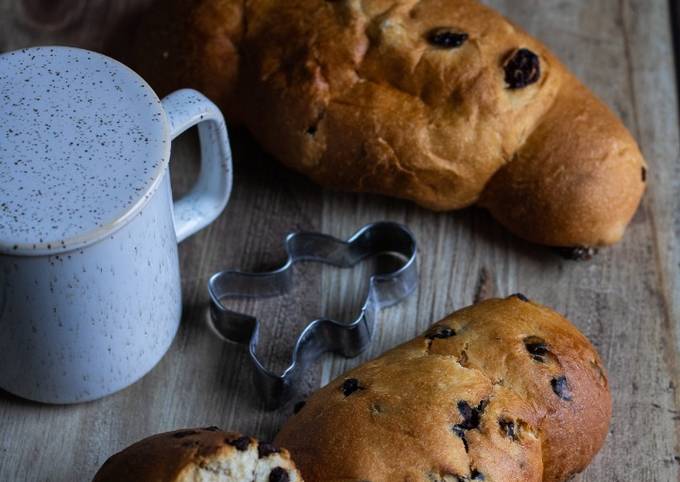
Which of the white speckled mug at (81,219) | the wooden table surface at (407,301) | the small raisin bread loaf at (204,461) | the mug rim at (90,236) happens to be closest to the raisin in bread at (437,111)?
the wooden table surface at (407,301)

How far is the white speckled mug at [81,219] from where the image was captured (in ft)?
4.10

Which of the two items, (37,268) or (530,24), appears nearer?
(37,268)

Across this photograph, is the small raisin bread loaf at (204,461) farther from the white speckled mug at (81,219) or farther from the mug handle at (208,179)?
the mug handle at (208,179)

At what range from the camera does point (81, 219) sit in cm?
124

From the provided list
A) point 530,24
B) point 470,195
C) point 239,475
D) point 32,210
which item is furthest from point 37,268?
point 530,24

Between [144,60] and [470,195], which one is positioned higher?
[144,60]

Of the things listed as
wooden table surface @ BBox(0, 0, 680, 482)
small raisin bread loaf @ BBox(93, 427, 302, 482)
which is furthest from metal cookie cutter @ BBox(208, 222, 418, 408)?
small raisin bread loaf @ BBox(93, 427, 302, 482)

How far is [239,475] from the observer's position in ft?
3.91

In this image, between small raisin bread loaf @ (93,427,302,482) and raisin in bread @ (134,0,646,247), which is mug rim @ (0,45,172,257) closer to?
small raisin bread loaf @ (93,427,302,482)

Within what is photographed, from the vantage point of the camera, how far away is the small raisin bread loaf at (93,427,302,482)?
1174 millimetres

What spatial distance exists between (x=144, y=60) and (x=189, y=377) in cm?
54

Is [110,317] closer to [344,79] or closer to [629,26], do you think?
[344,79]

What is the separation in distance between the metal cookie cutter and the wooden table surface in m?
0.02

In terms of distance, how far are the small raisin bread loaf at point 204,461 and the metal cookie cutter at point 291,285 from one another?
293 mm
